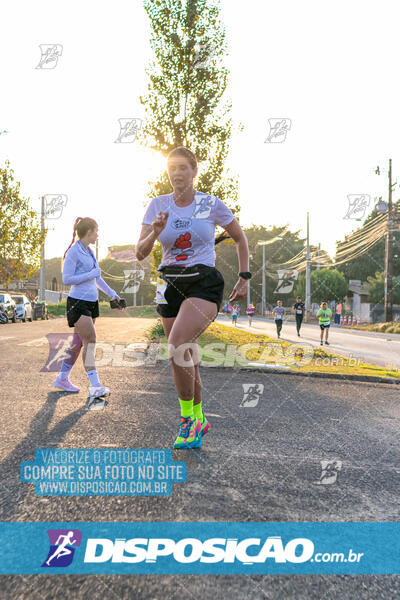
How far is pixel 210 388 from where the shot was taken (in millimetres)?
6215

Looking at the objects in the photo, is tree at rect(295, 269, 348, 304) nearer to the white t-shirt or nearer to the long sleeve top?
the long sleeve top

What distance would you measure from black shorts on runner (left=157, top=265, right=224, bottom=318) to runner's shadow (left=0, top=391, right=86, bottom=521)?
1183mm

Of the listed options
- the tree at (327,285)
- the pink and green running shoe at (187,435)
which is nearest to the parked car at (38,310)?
the pink and green running shoe at (187,435)

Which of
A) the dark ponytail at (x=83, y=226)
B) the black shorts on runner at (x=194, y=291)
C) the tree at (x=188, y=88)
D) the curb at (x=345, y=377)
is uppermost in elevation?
the tree at (x=188, y=88)

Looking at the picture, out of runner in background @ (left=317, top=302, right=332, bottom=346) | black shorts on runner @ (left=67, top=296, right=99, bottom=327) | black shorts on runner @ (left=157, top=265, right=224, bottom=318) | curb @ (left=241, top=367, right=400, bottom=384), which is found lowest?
curb @ (left=241, top=367, right=400, bottom=384)

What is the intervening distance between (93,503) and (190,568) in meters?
0.67

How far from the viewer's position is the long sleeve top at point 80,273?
186 inches

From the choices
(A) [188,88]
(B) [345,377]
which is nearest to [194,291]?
(B) [345,377]

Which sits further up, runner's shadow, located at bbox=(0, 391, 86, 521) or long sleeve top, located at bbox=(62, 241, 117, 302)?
long sleeve top, located at bbox=(62, 241, 117, 302)

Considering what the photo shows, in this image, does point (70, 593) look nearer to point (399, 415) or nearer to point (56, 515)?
point (56, 515)

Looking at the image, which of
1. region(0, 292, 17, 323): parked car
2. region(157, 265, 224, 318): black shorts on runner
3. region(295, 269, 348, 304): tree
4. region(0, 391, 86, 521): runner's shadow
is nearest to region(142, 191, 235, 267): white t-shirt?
region(157, 265, 224, 318): black shorts on runner

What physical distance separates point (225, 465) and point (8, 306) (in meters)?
22.1

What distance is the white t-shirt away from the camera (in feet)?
10.4

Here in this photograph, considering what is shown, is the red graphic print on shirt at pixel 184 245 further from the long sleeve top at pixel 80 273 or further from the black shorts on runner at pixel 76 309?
the black shorts on runner at pixel 76 309
